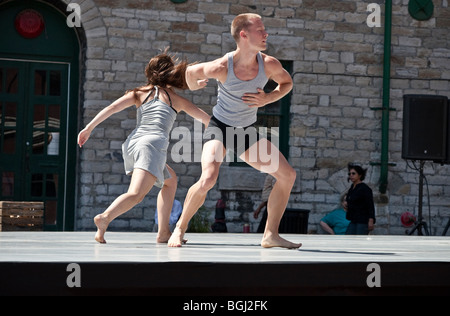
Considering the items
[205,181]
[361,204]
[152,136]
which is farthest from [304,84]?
[205,181]

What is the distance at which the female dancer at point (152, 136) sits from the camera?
20.0 feet

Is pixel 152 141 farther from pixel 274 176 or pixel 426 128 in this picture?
pixel 426 128

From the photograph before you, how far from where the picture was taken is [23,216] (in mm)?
10133

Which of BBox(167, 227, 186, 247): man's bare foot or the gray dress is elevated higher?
the gray dress

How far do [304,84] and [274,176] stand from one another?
25.0 feet

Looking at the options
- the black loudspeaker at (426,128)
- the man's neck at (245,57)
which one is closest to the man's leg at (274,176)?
the man's neck at (245,57)

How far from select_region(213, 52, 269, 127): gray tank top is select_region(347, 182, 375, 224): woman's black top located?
18.9ft

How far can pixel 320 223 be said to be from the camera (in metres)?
13.0

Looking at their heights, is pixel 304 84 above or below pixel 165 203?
above

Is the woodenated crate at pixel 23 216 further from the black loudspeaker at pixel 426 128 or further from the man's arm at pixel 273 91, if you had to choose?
the man's arm at pixel 273 91

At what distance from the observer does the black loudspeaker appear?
11.8 m

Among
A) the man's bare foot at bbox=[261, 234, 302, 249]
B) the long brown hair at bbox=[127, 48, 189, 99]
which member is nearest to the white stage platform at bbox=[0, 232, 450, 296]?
the man's bare foot at bbox=[261, 234, 302, 249]

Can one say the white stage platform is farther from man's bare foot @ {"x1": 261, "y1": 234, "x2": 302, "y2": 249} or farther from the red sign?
the red sign
